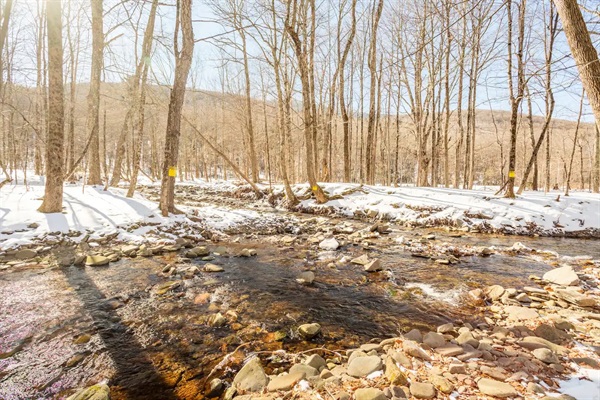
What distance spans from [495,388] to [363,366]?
0.96 metres

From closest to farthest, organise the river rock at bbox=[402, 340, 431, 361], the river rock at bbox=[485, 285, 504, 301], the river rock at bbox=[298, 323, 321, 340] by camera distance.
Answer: the river rock at bbox=[402, 340, 431, 361] < the river rock at bbox=[298, 323, 321, 340] < the river rock at bbox=[485, 285, 504, 301]

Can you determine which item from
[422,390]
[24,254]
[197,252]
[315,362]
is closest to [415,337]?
[422,390]

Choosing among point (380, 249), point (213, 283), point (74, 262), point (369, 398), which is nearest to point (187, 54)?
point (74, 262)

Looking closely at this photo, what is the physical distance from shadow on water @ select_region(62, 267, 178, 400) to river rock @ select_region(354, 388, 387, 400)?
5.18 feet

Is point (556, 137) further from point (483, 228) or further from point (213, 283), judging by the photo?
point (213, 283)

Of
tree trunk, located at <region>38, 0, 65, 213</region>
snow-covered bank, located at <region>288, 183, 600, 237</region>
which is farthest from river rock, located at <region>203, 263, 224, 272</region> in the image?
snow-covered bank, located at <region>288, 183, 600, 237</region>

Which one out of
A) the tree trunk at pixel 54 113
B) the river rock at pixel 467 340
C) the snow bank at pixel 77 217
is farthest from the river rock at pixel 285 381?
the tree trunk at pixel 54 113

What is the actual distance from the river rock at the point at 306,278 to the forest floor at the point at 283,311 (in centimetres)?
2

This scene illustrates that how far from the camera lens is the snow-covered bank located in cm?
930

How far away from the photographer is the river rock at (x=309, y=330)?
10.6ft

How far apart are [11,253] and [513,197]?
1613 centimetres

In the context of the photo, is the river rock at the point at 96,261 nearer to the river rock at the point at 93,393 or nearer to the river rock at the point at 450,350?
the river rock at the point at 93,393

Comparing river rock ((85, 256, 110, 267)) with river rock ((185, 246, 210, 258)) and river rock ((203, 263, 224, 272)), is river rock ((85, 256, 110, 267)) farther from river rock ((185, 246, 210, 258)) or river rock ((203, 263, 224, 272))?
river rock ((203, 263, 224, 272))

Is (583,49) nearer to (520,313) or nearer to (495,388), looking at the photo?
(520,313)
